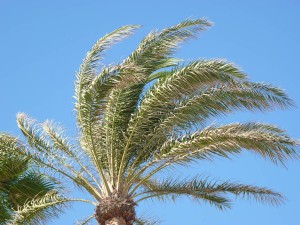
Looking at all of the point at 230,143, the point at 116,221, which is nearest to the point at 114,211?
the point at 116,221

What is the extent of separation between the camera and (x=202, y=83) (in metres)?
12.9

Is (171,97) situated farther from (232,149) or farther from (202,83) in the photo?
(232,149)

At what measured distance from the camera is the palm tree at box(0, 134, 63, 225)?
44.3 ft

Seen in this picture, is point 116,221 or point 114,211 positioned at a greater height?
point 114,211

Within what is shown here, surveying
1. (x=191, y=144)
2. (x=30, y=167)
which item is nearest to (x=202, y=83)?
(x=191, y=144)

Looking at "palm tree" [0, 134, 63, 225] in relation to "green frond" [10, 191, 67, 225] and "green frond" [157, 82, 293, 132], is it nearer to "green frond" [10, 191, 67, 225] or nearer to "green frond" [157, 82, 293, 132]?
"green frond" [10, 191, 67, 225]

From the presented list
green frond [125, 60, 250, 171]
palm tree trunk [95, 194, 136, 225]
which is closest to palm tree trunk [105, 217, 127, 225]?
palm tree trunk [95, 194, 136, 225]

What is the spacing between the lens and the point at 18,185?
14.6 metres

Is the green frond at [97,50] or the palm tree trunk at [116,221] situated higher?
the green frond at [97,50]

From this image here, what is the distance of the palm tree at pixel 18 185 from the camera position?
1349 centimetres

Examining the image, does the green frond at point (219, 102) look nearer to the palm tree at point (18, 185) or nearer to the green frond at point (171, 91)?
the green frond at point (171, 91)

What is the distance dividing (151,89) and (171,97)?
22.4 inches

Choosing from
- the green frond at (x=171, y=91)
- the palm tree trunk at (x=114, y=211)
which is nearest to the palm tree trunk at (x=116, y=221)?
the palm tree trunk at (x=114, y=211)

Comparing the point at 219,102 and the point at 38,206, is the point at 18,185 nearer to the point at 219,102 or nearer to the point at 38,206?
the point at 38,206
